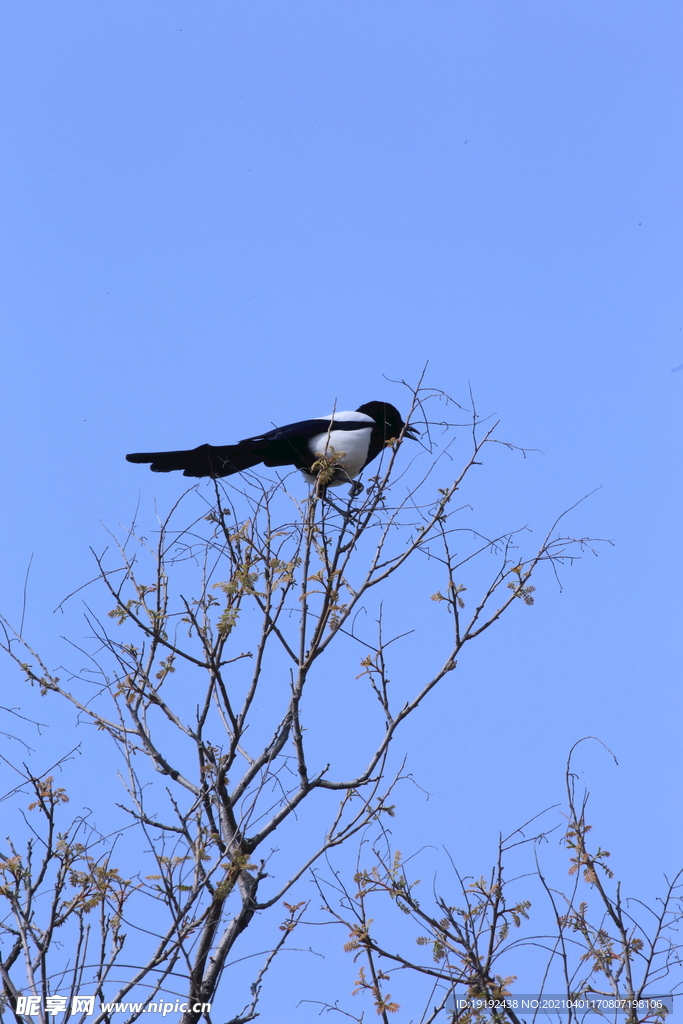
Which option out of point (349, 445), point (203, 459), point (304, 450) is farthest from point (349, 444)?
point (203, 459)

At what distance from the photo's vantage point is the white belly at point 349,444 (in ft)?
15.0

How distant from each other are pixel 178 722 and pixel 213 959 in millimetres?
691

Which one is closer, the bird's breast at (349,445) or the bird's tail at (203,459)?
the bird's tail at (203,459)

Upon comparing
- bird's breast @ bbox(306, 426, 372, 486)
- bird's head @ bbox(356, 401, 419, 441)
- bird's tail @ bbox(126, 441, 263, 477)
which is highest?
bird's head @ bbox(356, 401, 419, 441)

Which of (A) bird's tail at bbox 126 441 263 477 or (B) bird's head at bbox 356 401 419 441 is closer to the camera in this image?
(A) bird's tail at bbox 126 441 263 477

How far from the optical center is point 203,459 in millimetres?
4297

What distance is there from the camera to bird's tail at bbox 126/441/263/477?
13.8 feet

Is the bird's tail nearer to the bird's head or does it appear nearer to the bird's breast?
the bird's breast

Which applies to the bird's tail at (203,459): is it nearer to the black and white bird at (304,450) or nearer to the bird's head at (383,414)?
the black and white bird at (304,450)

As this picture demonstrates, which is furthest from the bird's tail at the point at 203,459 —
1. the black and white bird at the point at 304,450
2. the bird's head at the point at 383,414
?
the bird's head at the point at 383,414

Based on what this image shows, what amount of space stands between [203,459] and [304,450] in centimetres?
51

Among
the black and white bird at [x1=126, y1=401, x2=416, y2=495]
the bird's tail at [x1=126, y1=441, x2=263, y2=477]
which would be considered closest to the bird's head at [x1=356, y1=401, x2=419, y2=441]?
the black and white bird at [x1=126, y1=401, x2=416, y2=495]

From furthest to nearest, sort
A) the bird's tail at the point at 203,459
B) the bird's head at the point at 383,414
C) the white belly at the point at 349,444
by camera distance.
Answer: the bird's head at the point at 383,414 → the white belly at the point at 349,444 → the bird's tail at the point at 203,459

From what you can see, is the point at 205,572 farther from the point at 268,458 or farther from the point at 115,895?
the point at 268,458
